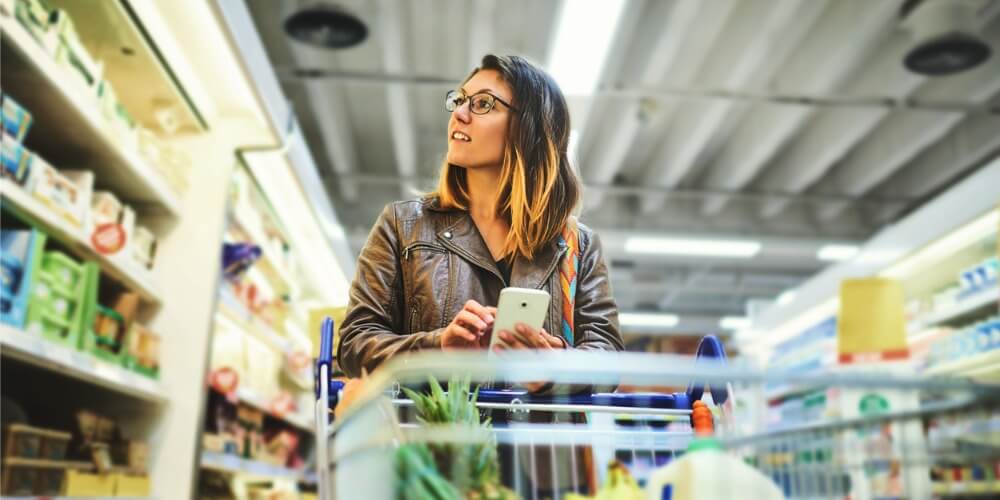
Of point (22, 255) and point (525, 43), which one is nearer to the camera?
point (22, 255)

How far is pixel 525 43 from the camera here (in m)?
7.20

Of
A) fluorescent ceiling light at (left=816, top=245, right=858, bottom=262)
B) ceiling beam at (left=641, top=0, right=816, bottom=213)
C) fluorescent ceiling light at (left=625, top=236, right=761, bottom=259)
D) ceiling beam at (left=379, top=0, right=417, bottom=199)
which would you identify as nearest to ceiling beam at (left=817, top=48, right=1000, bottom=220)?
fluorescent ceiling light at (left=816, top=245, right=858, bottom=262)

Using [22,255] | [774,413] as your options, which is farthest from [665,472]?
[774,413]

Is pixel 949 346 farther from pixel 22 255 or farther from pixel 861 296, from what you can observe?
pixel 22 255

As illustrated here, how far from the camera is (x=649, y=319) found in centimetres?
1495

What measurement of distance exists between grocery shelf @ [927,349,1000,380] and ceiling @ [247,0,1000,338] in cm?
265

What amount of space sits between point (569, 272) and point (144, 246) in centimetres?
235

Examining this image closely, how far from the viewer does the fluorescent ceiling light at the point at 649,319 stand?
1455 cm

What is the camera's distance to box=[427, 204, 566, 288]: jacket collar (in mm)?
1763

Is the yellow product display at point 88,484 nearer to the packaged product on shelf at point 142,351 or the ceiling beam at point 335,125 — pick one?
the packaged product on shelf at point 142,351

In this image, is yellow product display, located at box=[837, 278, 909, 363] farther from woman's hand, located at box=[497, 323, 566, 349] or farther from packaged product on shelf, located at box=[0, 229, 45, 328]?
packaged product on shelf, located at box=[0, 229, 45, 328]

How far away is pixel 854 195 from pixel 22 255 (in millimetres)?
9469

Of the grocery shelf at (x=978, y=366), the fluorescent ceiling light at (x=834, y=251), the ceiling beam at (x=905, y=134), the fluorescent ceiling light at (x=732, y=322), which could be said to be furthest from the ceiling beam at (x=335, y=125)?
the fluorescent ceiling light at (x=732, y=322)

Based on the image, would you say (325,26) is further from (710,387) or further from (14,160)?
(710,387)
